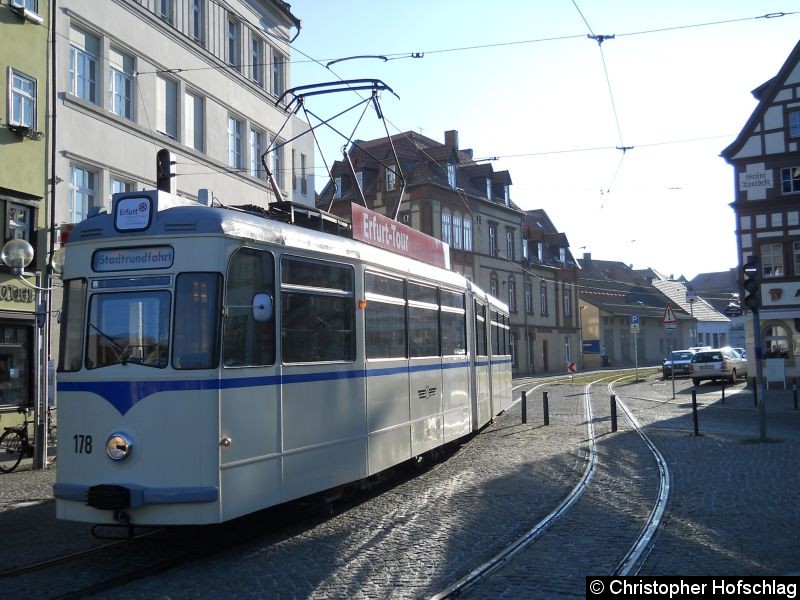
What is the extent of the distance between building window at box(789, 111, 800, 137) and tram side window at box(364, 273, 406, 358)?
2880 cm

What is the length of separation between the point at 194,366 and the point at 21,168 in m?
13.3

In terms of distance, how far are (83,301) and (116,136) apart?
15040 millimetres

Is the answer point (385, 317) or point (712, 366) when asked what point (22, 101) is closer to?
point (385, 317)

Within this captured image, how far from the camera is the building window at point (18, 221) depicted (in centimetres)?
1805

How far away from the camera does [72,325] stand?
7.58 metres

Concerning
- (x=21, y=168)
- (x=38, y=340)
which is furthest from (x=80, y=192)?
(x=38, y=340)

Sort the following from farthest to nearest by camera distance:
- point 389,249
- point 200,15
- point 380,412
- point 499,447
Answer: point 200,15 < point 499,447 < point 389,249 < point 380,412

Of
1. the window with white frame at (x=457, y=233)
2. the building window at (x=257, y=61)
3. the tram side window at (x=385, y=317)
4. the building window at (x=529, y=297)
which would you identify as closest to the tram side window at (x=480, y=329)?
the tram side window at (x=385, y=317)

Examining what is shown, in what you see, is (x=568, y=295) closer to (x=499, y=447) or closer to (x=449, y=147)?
(x=449, y=147)

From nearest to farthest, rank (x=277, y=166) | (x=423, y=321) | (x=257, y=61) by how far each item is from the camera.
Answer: (x=423, y=321)
(x=257, y=61)
(x=277, y=166)

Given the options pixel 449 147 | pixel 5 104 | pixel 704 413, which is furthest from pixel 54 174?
pixel 449 147

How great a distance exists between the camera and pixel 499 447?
15.8 m

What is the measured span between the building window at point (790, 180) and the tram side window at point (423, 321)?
88.6 feet

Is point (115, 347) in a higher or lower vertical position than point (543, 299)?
lower
